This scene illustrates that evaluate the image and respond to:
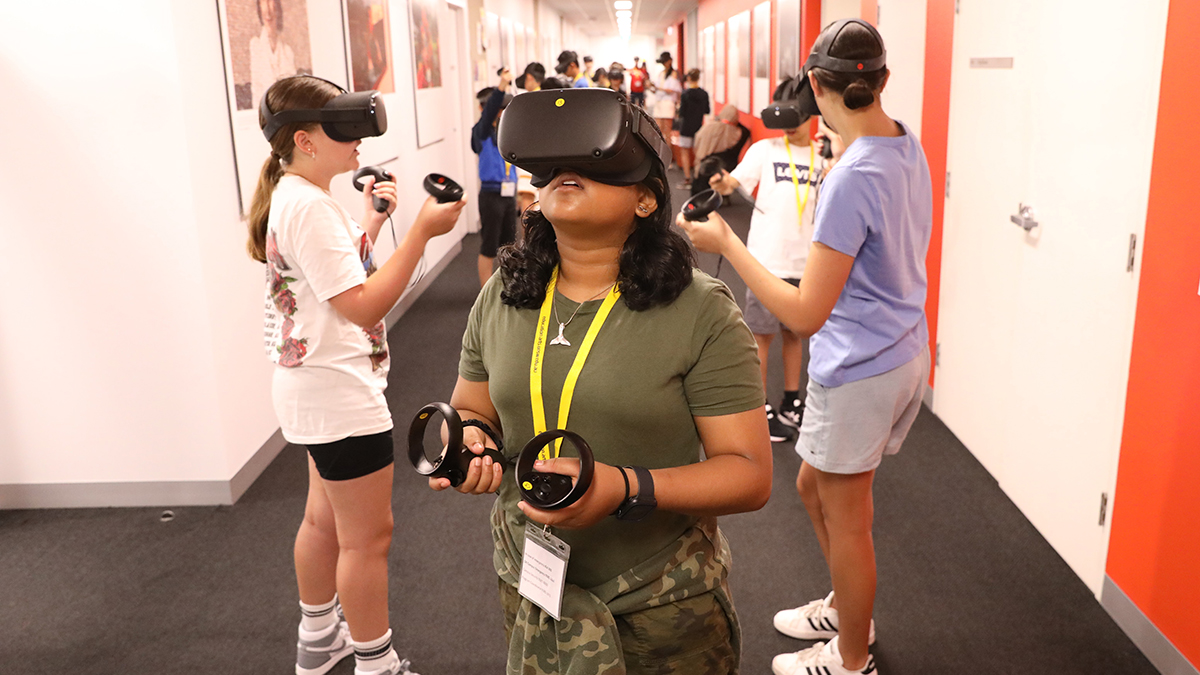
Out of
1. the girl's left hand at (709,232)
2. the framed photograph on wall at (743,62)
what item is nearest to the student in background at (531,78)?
the girl's left hand at (709,232)

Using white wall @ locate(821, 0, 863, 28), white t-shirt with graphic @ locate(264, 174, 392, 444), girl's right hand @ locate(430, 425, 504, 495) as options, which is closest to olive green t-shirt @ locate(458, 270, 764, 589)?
girl's right hand @ locate(430, 425, 504, 495)

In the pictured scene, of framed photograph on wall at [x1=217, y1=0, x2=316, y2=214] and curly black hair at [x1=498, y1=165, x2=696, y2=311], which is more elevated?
framed photograph on wall at [x1=217, y1=0, x2=316, y2=214]

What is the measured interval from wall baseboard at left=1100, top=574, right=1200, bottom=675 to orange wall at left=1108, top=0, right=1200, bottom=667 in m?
0.02

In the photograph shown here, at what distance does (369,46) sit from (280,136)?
3.99 m

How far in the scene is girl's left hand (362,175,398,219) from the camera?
2.31 meters

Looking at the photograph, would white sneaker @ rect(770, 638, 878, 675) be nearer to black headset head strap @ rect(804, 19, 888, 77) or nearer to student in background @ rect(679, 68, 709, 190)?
black headset head strap @ rect(804, 19, 888, 77)

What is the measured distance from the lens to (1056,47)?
116 inches

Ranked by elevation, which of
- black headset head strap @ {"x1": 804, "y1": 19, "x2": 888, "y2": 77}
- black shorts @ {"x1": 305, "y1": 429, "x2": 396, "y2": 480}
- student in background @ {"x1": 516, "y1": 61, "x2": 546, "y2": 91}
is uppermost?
student in background @ {"x1": 516, "y1": 61, "x2": 546, "y2": 91}

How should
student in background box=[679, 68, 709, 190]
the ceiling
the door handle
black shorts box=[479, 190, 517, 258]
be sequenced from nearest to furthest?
the door handle, black shorts box=[479, 190, 517, 258], student in background box=[679, 68, 709, 190], the ceiling

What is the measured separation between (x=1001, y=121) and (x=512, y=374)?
278 cm

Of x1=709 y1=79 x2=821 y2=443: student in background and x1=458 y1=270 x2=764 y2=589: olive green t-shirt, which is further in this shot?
x1=709 y1=79 x2=821 y2=443: student in background

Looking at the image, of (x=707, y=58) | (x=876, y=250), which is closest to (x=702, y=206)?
(x=876, y=250)

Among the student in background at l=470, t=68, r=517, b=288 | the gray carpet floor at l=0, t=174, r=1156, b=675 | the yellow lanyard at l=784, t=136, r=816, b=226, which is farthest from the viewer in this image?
the student in background at l=470, t=68, r=517, b=288

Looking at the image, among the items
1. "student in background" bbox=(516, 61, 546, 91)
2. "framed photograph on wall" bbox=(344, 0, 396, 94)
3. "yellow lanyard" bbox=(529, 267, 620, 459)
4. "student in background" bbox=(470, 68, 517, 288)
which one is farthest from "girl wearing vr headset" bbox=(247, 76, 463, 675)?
"student in background" bbox=(516, 61, 546, 91)
